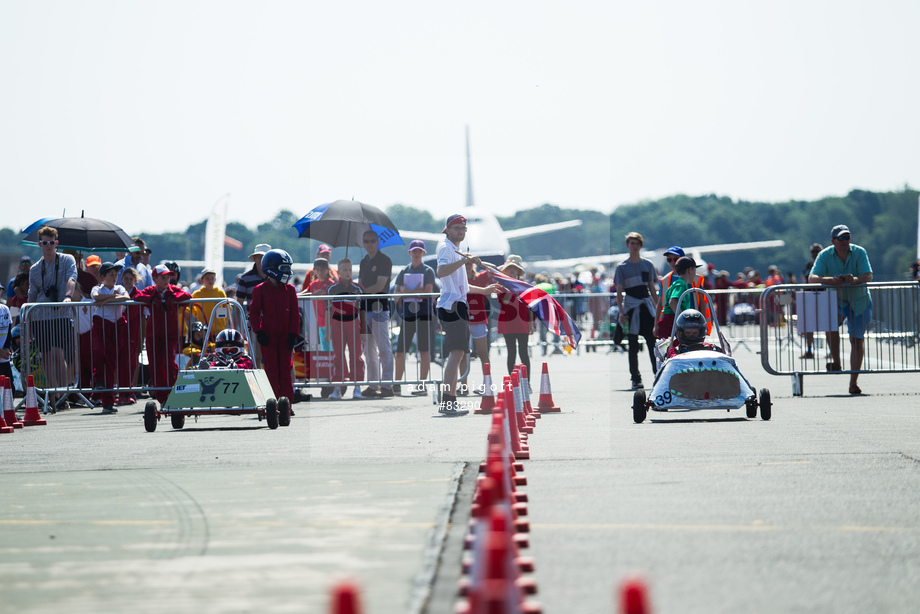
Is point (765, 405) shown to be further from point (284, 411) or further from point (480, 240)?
point (480, 240)

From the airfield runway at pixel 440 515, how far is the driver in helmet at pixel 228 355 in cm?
75

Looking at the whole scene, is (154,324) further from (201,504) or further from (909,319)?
(909,319)

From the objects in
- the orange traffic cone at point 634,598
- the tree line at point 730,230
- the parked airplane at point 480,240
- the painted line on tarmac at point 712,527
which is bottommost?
the painted line on tarmac at point 712,527

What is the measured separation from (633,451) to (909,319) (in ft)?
29.1

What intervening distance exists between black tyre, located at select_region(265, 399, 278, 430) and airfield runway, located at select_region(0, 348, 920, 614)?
15.6 inches

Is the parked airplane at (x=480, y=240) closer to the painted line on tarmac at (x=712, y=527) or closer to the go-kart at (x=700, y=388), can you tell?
the go-kart at (x=700, y=388)

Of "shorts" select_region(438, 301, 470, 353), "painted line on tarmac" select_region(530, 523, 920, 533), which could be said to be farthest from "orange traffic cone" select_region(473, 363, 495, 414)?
"painted line on tarmac" select_region(530, 523, 920, 533)

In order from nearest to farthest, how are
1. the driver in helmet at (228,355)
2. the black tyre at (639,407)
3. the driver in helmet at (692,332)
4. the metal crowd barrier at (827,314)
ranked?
the black tyre at (639,407) → the driver in helmet at (692,332) → the driver in helmet at (228,355) → the metal crowd barrier at (827,314)

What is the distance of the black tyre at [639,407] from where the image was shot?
1161 cm

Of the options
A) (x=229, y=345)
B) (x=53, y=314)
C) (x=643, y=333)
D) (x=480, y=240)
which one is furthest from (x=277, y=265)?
(x=480, y=240)

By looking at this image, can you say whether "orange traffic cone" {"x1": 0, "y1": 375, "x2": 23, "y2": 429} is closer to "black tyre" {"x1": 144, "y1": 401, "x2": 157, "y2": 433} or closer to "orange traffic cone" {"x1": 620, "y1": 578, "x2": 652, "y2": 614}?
"black tyre" {"x1": 144, "y1": 401, "x2": 157, "y2": 433}

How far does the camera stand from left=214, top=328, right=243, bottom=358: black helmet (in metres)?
12.4

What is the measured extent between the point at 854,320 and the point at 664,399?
4.95 m

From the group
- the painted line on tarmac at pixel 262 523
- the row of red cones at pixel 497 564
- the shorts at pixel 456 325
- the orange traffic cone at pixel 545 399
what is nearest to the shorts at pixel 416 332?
the shorts at pixel 456 325
